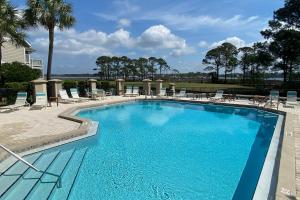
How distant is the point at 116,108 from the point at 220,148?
32.5 feet

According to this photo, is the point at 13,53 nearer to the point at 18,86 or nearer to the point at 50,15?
the point at 50,15

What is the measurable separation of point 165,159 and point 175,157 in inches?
13.7

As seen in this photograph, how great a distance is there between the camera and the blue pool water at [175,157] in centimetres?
553

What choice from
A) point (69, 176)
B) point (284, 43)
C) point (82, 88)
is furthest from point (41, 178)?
point (284, 43)

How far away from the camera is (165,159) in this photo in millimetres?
7465

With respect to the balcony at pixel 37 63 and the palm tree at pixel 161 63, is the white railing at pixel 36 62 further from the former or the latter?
the palm tree at pixel 161 63

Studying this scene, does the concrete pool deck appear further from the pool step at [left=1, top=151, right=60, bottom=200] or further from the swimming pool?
the pool step at [left=1, top=151, right=60, bottom=200]

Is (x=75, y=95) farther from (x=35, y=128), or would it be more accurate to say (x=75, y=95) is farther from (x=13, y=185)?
(x=13, y=185)

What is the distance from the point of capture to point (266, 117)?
45.2ft

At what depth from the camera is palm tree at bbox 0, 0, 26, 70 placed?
53.1 ft

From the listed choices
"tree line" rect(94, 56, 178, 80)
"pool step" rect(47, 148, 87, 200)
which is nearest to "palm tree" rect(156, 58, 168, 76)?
"tree line" rect(94, 56, 178, 80)

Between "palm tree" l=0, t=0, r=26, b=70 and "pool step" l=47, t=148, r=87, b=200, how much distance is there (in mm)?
12036

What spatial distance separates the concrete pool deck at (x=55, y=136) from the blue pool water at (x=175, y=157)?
75 centimetres

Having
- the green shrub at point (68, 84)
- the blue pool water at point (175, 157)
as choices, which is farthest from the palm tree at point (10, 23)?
the blue pool water at point (175, 157)
